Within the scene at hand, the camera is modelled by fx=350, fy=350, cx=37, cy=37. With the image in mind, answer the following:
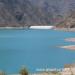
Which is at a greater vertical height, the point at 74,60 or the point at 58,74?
the point at 74,60

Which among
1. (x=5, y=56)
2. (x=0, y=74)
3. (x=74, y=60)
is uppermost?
(x=5, y=56)

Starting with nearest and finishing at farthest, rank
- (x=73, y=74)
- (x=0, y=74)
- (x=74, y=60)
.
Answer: (x=0, y=74) → (x=73, y=74) → (x=74, y=60)

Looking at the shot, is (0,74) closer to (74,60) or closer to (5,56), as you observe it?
(74,60)

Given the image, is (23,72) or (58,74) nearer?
(23,72)

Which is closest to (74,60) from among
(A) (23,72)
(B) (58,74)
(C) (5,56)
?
(C) (5,56)

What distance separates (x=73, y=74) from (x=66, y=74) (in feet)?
3.41

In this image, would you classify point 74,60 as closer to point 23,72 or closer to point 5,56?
point 5,56

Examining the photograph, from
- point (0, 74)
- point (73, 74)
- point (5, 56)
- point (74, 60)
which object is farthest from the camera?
point (5, 56)

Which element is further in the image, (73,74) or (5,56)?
(5,56)

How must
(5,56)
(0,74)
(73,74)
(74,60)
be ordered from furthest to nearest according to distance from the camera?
(5,56) < (74,60) < (73,74) < (0,74)

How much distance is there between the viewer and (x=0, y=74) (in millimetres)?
22875

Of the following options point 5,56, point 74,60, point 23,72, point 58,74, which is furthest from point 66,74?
point 5,56

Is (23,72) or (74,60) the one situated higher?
(74,60)

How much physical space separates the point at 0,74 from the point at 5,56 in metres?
41.6
